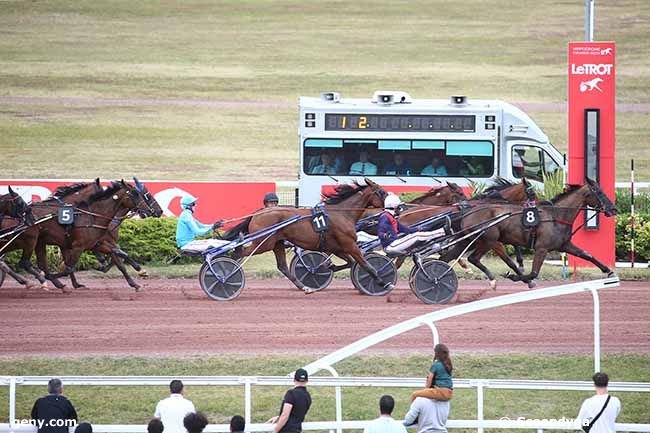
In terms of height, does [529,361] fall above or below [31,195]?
below

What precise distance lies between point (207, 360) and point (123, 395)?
50.7 inches

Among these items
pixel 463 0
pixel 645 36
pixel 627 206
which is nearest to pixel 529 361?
pixel 627 206

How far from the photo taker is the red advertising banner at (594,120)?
2044cm

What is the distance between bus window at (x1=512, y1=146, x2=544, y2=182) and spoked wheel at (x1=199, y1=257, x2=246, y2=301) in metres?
8.95

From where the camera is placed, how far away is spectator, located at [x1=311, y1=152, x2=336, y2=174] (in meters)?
24.5

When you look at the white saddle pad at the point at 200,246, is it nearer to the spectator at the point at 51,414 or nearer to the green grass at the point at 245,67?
the spectator at the point at 51,414

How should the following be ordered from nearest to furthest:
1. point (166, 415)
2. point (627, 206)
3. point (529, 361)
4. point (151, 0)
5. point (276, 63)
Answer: point (166, 415) < point (529, 361) < point (627, 206) < point (276, 63) < point (151, 0)

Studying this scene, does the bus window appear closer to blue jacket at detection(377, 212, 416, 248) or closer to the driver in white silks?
the driver in white silks

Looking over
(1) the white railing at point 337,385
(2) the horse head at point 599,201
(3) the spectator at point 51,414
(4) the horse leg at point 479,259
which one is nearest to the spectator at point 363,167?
(4) the horse leg at point 479,259

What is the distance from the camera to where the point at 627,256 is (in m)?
21.9

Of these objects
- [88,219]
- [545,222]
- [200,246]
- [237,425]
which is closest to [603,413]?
[237,425]

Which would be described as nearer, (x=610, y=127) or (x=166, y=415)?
(x=166, y=415)

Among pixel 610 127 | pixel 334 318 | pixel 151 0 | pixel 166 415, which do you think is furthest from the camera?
pixel 151 0

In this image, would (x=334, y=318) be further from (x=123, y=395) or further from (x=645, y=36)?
(x=645, y=36)
